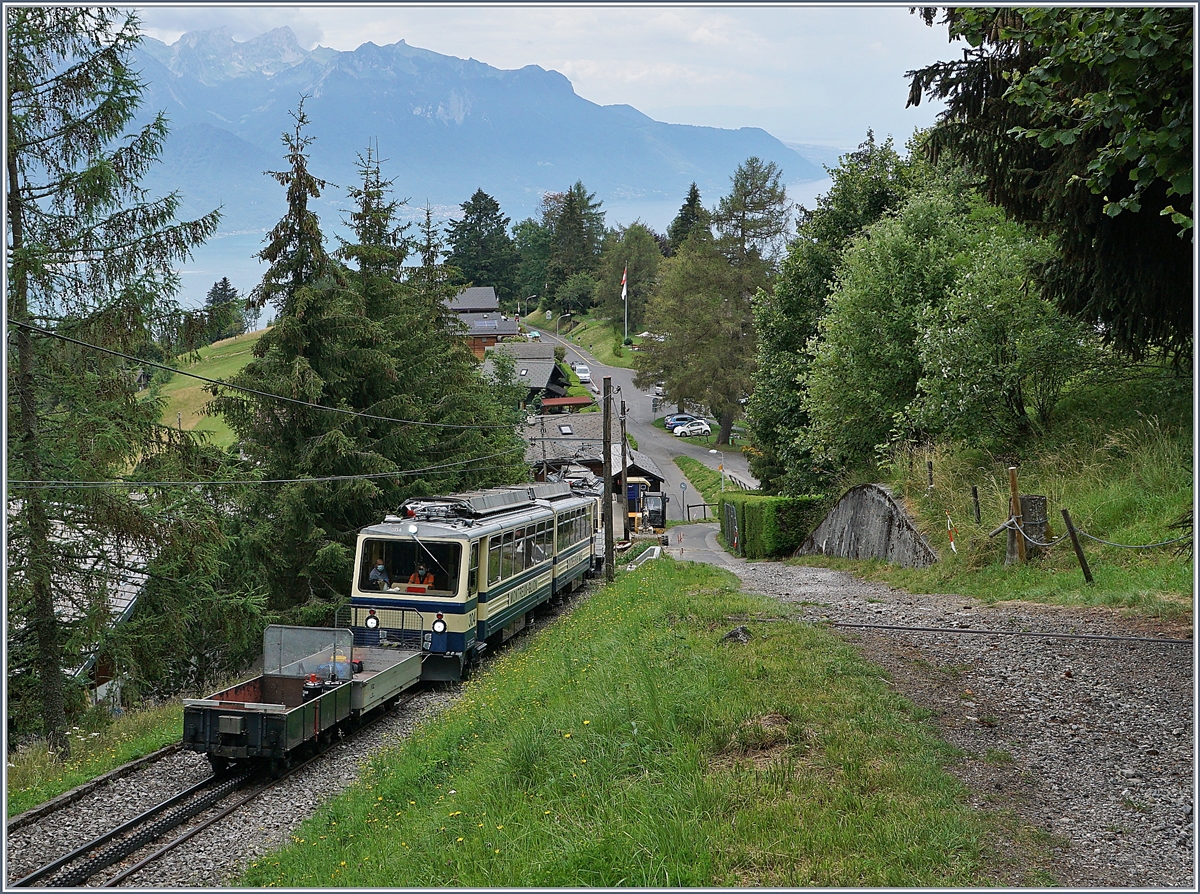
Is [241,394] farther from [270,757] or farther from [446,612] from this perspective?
[270,757]

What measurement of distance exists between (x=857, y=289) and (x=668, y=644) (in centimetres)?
1830

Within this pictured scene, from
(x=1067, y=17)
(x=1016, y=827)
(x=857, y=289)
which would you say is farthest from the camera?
(x=857, y=289)

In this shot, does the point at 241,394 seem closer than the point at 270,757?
No

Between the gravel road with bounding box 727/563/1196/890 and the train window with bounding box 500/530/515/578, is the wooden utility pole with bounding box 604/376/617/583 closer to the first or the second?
the train window with bounding box 500/530/515/578

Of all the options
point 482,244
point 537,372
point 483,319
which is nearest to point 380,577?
point 537,372

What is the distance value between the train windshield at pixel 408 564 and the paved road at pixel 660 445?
3016 centimetres

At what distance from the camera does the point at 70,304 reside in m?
14.9

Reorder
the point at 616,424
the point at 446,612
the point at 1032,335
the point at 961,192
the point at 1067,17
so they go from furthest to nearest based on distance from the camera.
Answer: the point at 616,424
the point at 961,192
the point at 1032,335
the point at 446,612
the point at 1067,17

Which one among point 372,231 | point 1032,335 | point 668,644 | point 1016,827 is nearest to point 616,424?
point 372,231

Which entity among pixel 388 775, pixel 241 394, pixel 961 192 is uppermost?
pixel 961 192

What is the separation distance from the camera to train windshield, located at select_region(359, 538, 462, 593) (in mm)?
16750

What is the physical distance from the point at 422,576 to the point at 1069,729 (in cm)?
1160

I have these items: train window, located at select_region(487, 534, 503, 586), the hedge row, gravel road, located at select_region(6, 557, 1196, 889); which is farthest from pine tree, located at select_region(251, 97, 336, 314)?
→ the hedge row

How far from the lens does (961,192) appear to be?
1136 inches
